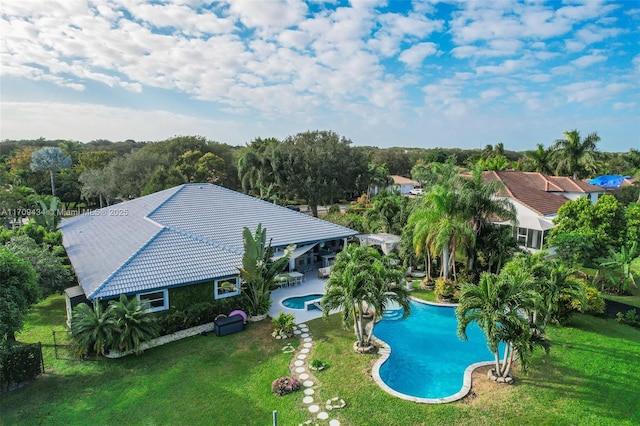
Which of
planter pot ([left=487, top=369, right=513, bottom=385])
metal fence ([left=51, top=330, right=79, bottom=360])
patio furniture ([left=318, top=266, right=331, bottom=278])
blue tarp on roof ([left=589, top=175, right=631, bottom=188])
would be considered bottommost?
metal fence ([left=51, top=330, right=79, bottom=360])

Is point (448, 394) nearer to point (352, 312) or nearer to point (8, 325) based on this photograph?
point (352, 312)

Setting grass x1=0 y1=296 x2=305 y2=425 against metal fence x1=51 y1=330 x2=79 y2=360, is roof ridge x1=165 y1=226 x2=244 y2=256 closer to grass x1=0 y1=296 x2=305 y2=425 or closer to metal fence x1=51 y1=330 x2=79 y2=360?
grass x1=0 y1=296 x2=305 y2=425

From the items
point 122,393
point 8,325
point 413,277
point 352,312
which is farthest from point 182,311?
point 413,277

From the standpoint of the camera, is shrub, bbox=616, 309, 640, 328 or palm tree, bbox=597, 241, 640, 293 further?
palm tree, bbox=597, 241, 640, 293

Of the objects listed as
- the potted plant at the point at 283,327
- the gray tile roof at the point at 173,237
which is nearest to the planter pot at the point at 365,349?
the potted plant at the point at 283,327

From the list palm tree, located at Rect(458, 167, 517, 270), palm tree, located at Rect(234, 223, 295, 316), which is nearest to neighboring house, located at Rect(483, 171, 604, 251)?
palm tree, located at Rect(458, 167, 517, 270)
